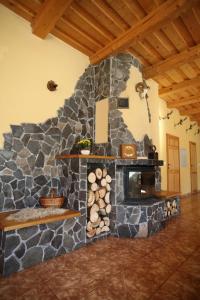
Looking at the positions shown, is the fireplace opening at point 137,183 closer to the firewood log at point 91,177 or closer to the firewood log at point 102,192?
the firewood log at point 102,192

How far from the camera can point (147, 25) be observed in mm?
3023

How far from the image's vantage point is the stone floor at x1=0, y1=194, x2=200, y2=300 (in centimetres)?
170

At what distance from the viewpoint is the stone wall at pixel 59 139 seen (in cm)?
280

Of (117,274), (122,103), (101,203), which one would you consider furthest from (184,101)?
(117,274)

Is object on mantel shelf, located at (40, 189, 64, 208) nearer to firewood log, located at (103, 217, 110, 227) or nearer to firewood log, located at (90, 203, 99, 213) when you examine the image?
firewood log, located at (90, 203, 99, 213)

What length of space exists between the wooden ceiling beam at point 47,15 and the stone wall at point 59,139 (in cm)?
105

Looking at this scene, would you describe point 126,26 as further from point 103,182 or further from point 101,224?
point 101,224

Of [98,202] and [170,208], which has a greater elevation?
[98,202]

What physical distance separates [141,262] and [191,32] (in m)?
3.72

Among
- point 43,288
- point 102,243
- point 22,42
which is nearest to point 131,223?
point 102,243

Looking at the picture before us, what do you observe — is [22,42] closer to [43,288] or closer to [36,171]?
[36,171]

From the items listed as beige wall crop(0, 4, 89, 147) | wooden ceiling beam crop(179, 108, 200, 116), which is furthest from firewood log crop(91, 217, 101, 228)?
wooden ceiling beam crop(179, 108, 200, 116)

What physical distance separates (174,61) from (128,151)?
220cm

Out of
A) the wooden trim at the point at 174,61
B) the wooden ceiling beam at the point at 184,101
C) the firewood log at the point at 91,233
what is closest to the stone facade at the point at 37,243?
the firewood log at the point at 91,233
